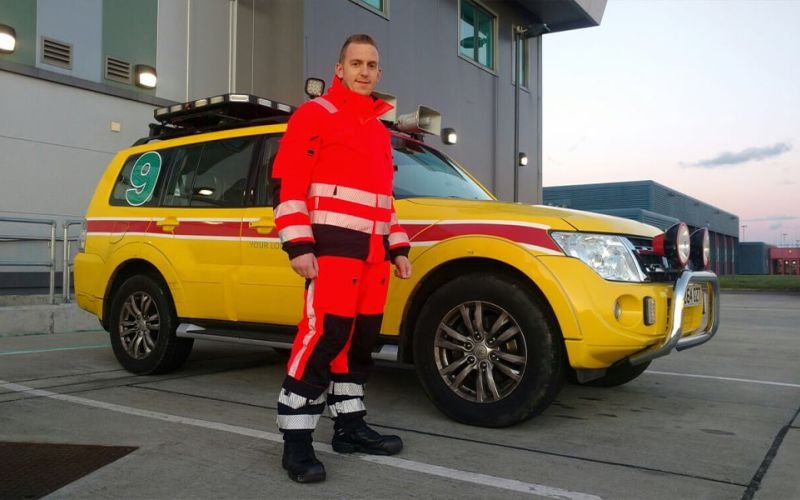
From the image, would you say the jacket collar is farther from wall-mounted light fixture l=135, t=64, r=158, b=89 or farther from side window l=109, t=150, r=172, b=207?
wall-mounted light fixture l=135, t=64, r=158, b=89

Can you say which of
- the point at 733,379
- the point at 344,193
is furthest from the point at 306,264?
the point at 733,379

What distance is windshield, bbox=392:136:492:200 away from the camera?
4.36 m

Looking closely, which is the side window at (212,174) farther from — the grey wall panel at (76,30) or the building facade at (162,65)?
the grey wall panel at (76,30)

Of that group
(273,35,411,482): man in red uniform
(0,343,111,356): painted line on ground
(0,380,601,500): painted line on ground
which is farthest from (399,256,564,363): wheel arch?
(0,343,111,356): painted line on ground

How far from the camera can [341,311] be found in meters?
2.99

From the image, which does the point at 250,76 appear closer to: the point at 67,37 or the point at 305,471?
the point at 67,37

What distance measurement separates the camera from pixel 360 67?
3098 mm

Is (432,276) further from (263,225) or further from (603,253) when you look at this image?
(263,225)

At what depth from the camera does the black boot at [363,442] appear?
10.6ft

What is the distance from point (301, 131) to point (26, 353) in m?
4.80

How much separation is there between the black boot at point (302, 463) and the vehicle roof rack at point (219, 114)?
2.56 m

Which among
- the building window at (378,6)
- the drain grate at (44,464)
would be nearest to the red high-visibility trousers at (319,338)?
the drain grate at (44,464)

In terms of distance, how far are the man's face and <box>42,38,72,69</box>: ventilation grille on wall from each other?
308 inches

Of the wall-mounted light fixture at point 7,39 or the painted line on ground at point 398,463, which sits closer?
the painted line on ground at point 398,463
